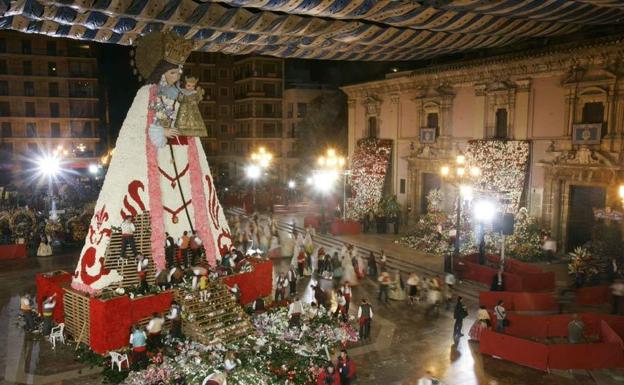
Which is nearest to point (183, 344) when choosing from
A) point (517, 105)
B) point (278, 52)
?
point (278, 52)

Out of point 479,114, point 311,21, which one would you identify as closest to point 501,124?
point 479,114

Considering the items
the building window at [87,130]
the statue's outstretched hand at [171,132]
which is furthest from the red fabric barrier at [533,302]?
the building window at [87,130]

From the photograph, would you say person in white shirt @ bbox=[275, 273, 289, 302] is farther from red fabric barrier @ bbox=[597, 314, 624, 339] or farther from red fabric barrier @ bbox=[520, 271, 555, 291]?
red fabric barrier @ bbox=[597, 314, 624, 339]

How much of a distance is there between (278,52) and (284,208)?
68.9 feet

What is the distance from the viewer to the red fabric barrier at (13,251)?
80.1ft

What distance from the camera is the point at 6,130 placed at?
5331 centimetres

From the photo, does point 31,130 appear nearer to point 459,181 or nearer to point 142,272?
point 142,272

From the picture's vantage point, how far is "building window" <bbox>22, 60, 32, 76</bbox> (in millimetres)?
53938

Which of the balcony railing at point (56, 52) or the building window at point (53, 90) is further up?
the balcony railing at point (56, 52)

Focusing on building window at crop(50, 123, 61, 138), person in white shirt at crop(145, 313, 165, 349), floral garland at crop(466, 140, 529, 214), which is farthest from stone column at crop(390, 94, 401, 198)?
building window at crop(50, 123, 61, 138)

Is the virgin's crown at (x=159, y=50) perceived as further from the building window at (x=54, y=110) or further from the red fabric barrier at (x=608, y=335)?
the building window at (x=54, y=110)

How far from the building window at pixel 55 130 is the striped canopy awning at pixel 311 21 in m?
44.5

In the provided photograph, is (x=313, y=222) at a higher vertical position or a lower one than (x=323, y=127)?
lower

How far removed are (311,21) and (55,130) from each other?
49.1m
